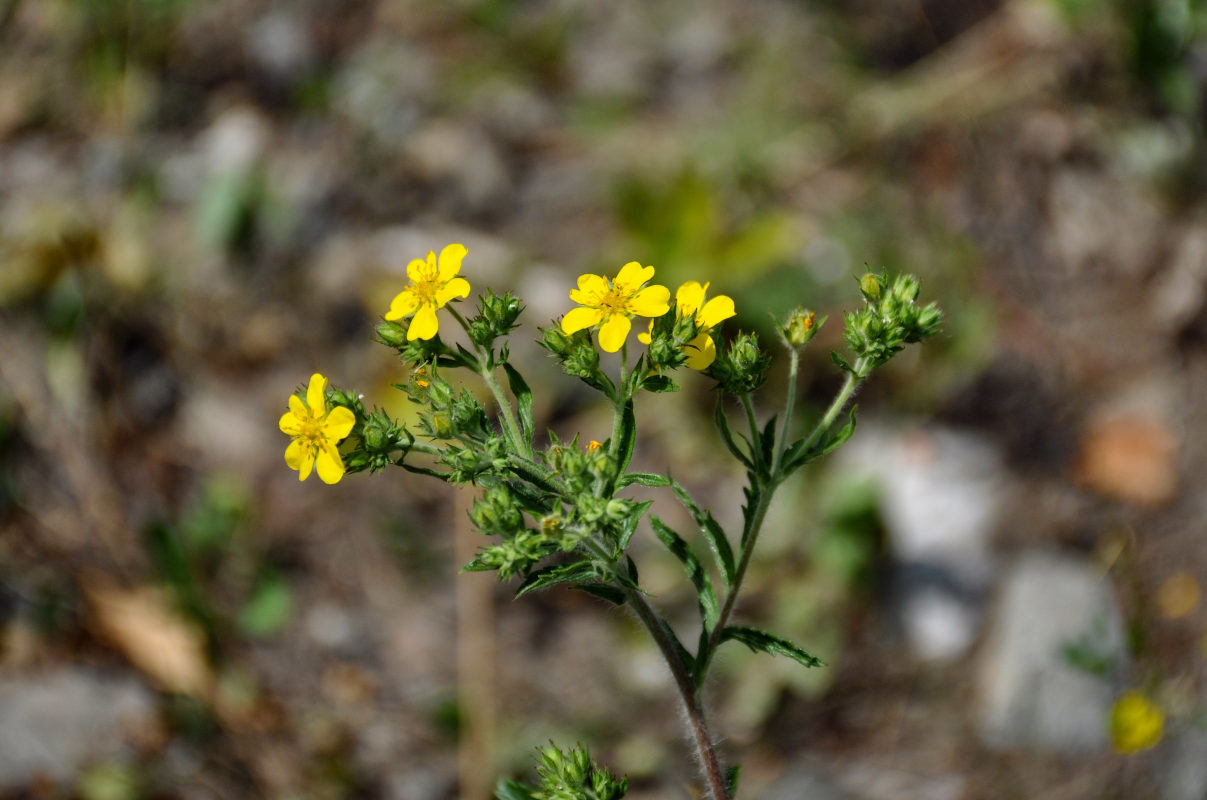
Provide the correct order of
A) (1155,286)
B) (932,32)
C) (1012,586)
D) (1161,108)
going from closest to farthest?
(1012,586) < (1155,286) < (1161,108) < (932,32)

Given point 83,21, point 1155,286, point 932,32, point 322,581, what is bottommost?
point 322,581

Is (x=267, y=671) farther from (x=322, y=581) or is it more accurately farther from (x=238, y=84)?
(x=238, y=84)

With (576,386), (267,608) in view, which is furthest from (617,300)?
(267,608)

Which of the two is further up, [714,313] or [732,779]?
[714,313]

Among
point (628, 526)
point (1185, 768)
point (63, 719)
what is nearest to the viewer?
point (628, 526)

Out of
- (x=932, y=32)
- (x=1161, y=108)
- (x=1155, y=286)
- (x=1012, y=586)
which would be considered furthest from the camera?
(x=932, y=32)

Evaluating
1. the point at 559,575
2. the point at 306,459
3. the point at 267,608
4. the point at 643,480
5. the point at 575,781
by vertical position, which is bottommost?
the point at 575,781

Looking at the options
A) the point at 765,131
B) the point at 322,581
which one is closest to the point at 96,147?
the point at 322,581

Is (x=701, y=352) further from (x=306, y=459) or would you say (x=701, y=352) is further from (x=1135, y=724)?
(x=1135, y=724)
